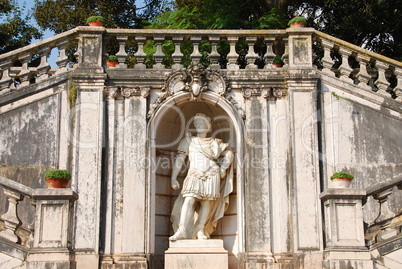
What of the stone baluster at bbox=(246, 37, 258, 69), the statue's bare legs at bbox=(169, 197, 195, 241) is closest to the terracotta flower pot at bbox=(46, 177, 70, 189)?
the statue's bare legs at bbox=(169, 197, 195, 241)

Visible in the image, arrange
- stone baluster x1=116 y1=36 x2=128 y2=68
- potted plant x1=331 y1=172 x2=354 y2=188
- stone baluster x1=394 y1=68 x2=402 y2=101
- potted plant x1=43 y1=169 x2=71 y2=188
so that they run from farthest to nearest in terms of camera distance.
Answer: stone baluster x1=394 y1=68 x2=402 y2=101, stone baluster x1=116 y1=36 x2=128 y2=68, potted plant x1=331 y1=172 x2=354 y2=188, potted plant x1=43 y1=169 x2=71 y2=188

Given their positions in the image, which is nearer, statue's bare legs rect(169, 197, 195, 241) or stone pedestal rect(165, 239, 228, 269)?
stone pedestal rect(165, 239, 228, 269)

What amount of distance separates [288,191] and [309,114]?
1662 millimetres

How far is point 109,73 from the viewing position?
1321cm

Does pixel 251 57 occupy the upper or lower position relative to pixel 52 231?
upper

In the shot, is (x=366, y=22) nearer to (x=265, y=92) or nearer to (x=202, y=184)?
(x=265, y=92)

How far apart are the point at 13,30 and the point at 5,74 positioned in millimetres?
8337

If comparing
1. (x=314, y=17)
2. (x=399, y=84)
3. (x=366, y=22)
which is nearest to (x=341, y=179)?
(x=399, y=84)

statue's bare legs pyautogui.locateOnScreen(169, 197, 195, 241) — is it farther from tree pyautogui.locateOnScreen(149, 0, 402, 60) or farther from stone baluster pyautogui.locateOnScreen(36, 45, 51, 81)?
tree pyautogui.locateOnScreen(149, 0, 402, 60)

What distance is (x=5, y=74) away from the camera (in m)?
13.4

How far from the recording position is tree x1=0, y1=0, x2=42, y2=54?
69.5ft

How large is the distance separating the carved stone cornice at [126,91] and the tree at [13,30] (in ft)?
30.1

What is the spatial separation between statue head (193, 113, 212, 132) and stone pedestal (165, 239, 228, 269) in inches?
98.0

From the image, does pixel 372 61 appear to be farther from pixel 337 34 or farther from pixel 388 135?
pixel 337 34
